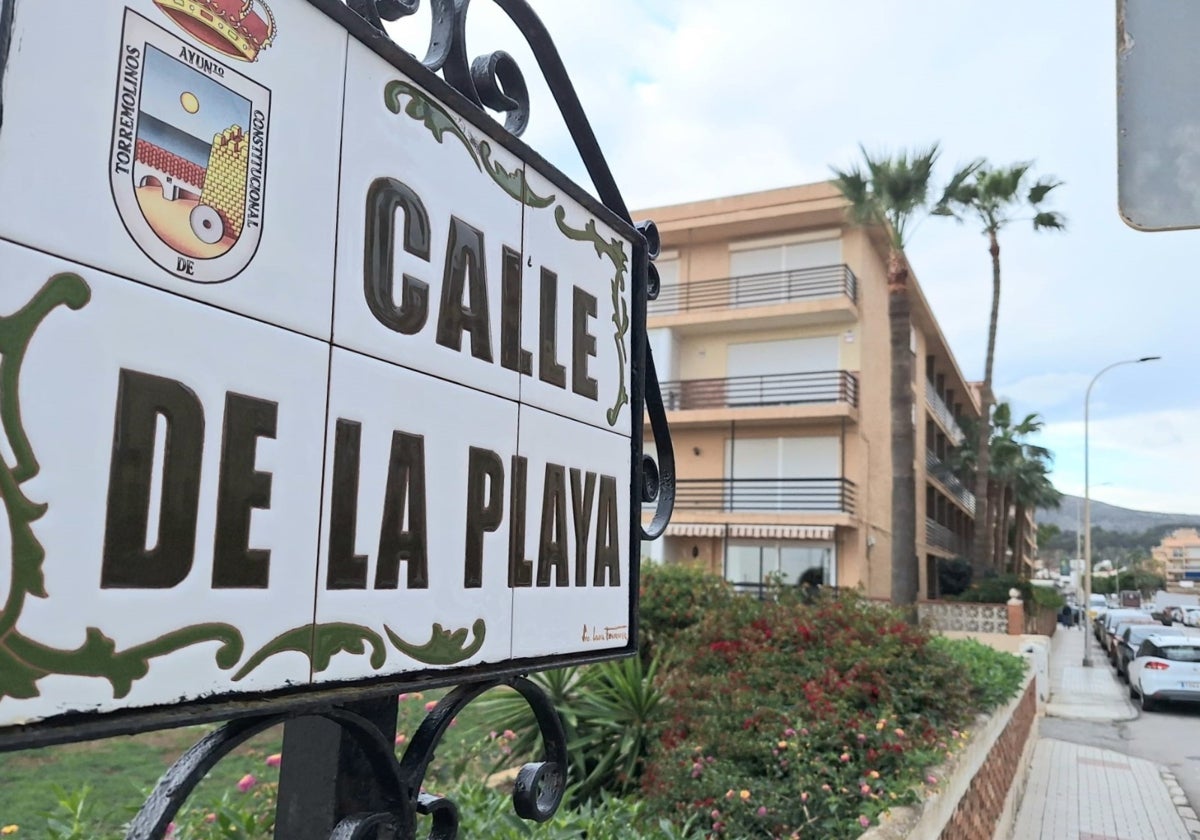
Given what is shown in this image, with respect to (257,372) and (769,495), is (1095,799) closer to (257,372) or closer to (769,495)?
(257,372)

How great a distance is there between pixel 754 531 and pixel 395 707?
22844 mm

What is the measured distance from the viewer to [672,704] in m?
5.63

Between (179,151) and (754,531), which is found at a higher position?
(179,151)

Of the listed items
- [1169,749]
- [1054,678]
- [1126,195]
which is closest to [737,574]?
[1054,678]

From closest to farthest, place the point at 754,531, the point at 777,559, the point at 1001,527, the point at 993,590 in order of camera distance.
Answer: the point at 754,531 < the point at 777,559 < the point at 993,590 < the point at 1001,527

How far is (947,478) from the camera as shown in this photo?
129 ft

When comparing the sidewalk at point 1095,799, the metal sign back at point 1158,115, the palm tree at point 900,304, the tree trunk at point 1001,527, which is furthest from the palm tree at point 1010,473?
the metal sign back at point 1158,115

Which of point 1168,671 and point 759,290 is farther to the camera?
point 759,290

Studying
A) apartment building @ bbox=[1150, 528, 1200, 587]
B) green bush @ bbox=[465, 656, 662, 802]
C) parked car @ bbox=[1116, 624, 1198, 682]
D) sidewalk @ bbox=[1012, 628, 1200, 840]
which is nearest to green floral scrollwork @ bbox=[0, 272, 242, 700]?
green bush @ bbox=[465, 656, 662, 802]

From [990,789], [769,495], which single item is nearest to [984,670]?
[990,789]

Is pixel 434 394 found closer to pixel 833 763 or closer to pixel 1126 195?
pixel 1126 195

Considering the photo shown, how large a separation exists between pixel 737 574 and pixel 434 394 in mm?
24186

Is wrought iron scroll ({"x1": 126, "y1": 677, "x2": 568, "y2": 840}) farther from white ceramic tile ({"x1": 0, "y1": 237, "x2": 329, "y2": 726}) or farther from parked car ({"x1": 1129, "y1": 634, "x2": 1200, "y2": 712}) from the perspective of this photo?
parked car ({"x1": 1129, "y1": 634, "x2": 1200, "y2": 712})

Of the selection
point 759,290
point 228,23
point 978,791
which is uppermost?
point 759,290
